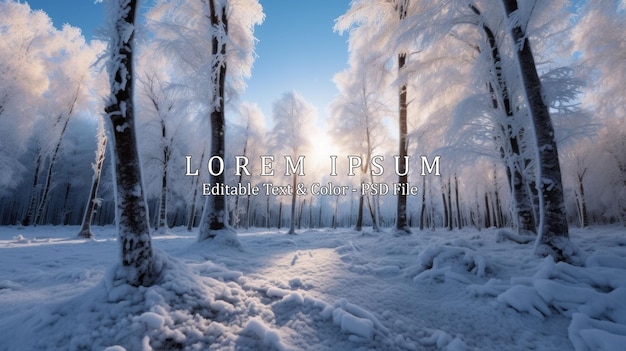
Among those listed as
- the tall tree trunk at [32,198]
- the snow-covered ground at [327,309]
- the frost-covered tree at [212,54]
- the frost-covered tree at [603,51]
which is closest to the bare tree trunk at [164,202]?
the tall tree trunk at [32,198]

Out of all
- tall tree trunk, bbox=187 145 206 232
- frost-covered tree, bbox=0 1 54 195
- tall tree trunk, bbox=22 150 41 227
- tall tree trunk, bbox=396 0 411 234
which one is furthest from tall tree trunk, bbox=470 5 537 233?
tall tree trunk, bbox=22 150 41 227

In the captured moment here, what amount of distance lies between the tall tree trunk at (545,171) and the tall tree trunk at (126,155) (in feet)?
18.4

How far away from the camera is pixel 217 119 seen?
7.35 metres

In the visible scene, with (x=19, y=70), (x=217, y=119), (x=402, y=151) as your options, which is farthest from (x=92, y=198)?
(x=402, y=151)

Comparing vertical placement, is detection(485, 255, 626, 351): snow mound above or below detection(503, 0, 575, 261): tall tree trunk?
below

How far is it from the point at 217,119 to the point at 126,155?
4662 mm

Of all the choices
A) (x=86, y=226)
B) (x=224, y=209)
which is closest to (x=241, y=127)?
(x=86, y=226)

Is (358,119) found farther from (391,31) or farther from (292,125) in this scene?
(391,31)

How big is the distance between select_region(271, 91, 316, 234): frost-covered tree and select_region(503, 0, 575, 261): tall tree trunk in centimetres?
1277

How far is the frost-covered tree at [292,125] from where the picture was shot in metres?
16.5

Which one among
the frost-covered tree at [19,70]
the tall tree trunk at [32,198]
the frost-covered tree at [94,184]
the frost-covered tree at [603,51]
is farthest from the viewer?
the tall tree trunk at [32,198]

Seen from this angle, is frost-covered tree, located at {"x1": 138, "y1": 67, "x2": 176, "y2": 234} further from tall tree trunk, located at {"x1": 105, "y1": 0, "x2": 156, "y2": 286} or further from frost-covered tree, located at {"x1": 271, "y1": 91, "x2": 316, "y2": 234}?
tall tree trunk, located at {"x1": 105, "y1": 0, "x2": 156, "y2": 286}

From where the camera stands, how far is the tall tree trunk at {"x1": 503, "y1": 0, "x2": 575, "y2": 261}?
4.01 metres

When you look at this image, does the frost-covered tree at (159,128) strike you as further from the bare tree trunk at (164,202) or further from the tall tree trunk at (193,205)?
the tall tree trunk at (193,205)
